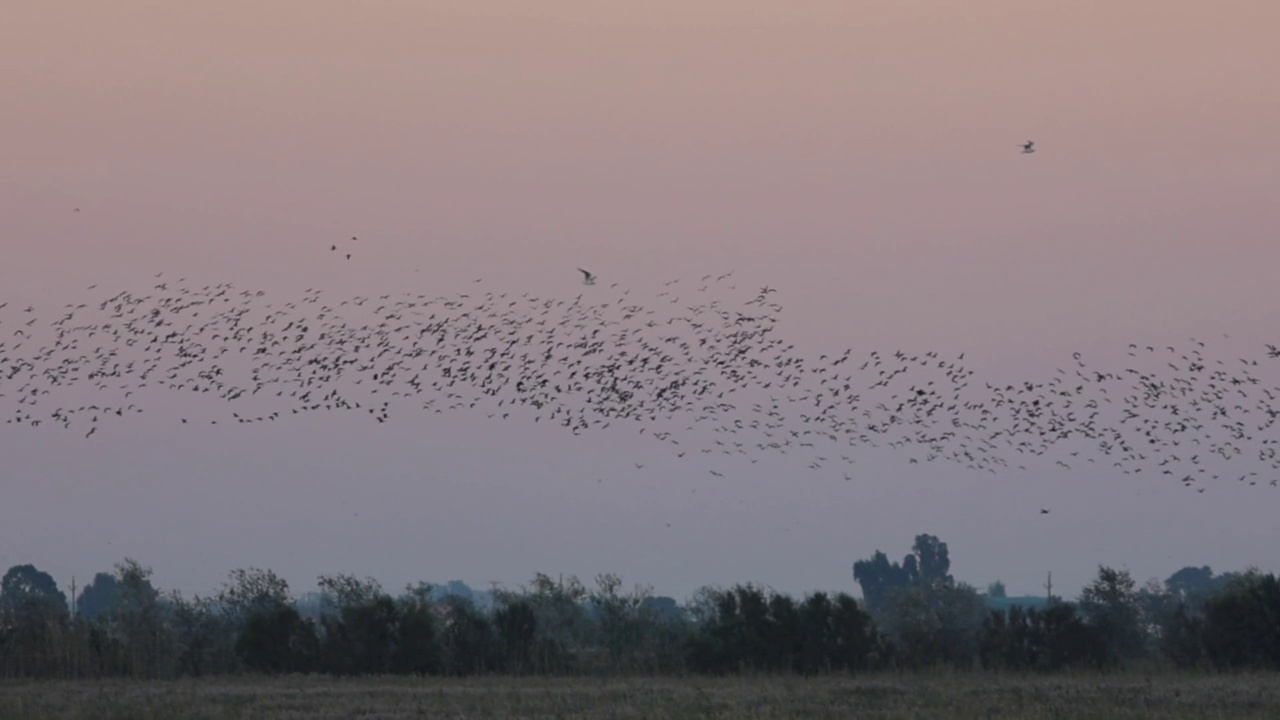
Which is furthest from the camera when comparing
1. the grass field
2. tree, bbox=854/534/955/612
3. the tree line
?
tree, bbox=854/534/955/612

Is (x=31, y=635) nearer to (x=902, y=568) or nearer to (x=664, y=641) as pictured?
(x=664, y=641)

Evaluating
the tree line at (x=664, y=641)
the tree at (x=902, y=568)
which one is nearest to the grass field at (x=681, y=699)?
the tree line at (x=664, y=641)

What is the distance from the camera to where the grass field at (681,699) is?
2753cm

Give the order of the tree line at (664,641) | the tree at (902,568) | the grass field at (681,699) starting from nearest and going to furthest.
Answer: the grass field at (681,699), the tree line at (664,641), the tree at (902,568)

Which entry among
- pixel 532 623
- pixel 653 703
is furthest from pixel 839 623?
pixel 653 703

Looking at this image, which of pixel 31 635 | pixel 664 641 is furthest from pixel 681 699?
pixel 31 635

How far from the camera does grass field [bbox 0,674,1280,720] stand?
27.5m

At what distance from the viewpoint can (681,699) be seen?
29.9 meters

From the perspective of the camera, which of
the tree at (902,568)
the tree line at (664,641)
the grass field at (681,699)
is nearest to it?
the grass field at (681,699)

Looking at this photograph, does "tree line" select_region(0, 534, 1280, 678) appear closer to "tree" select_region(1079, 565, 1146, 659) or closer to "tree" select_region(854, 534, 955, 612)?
"tree" select_region(1079, 565, 1146, 659)

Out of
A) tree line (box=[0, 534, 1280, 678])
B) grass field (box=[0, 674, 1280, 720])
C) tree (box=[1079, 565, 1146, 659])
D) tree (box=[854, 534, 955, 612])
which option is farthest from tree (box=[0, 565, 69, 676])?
tree (box=[854, 534, 955, 612])

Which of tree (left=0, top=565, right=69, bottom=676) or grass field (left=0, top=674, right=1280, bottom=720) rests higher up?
tree (left=0, top=565, right=69, bottom=676)

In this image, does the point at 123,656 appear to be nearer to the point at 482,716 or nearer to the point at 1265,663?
the point at 482,716

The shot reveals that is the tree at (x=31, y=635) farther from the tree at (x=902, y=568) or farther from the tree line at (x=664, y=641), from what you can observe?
the tree at (x=902, y=568)
